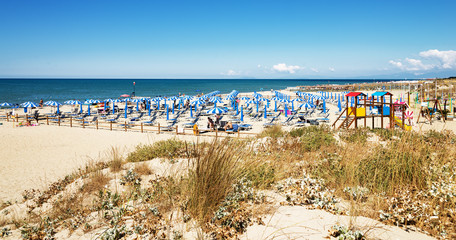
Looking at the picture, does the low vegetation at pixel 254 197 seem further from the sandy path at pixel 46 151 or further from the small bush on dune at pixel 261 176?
the sandy path at pixel 46 151

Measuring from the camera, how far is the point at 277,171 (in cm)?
387

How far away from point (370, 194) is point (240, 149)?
161 centimetres

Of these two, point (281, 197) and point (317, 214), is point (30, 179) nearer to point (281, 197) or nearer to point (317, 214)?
point (281, 197)

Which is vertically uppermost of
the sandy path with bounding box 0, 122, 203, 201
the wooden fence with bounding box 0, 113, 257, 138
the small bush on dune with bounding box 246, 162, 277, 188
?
the small bush on dune with bounding box 246, 162, 277, 188

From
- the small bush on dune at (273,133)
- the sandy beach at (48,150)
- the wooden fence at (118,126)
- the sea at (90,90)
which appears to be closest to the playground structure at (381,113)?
the sandy beach at (48,150)

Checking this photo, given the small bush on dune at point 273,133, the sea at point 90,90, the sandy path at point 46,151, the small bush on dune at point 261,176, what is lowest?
the sandy path at point 46,151

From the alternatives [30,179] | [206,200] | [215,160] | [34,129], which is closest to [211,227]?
[206,200]

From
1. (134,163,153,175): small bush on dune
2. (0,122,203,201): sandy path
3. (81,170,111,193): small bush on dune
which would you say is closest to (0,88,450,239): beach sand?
(0,122,203,201): sandy path

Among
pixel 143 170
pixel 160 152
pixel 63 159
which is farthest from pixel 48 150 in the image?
pixel 143 170

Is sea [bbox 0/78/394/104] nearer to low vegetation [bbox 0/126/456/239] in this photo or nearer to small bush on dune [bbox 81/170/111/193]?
small bush on dune [bbox 81/170/111/193]

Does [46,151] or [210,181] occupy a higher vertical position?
[210,181]

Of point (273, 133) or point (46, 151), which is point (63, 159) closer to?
point (46, 151)

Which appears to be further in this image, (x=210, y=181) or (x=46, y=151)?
(x=46, y=151)

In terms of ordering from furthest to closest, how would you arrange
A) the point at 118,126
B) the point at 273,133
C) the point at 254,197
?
the point at 118,126 < the point at 273,133 < the point at 254,197
